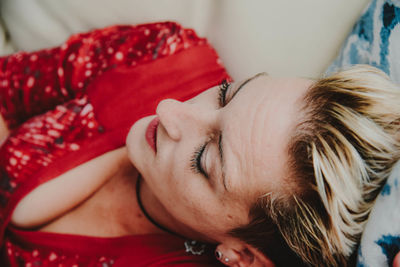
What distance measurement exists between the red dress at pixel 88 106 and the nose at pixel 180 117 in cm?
29

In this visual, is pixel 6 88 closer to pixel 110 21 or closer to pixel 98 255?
pixel 110 21

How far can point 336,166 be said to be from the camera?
0.56m

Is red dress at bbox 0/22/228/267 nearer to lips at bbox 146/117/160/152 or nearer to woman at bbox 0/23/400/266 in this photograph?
woman at bbox 0/23/400/266

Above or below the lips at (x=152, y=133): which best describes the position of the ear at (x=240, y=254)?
below

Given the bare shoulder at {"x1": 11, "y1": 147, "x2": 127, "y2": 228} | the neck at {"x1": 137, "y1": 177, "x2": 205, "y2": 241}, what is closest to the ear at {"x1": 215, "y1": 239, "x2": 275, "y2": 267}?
the neck at {"x1": 137, "y1": 177, "x2": 205, "y2": 241}

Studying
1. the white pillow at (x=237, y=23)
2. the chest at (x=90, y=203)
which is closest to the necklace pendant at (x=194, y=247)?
the chest at (x=90, y=203)

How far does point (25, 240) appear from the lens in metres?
0.92

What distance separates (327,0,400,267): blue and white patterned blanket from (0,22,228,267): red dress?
39cm

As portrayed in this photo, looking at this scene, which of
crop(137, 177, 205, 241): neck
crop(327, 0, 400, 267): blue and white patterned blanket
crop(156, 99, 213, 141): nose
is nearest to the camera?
crop(327, 0, 400, 267): blue and white patterned blanket

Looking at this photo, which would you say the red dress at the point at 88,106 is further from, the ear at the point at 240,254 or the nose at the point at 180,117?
the nose at the point at 180,117

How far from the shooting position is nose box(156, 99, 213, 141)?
665 mm

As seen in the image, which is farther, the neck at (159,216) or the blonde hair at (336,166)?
the neck at (159,216)

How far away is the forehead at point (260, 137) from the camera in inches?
22.9

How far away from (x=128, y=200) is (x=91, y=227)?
13 centimetres
